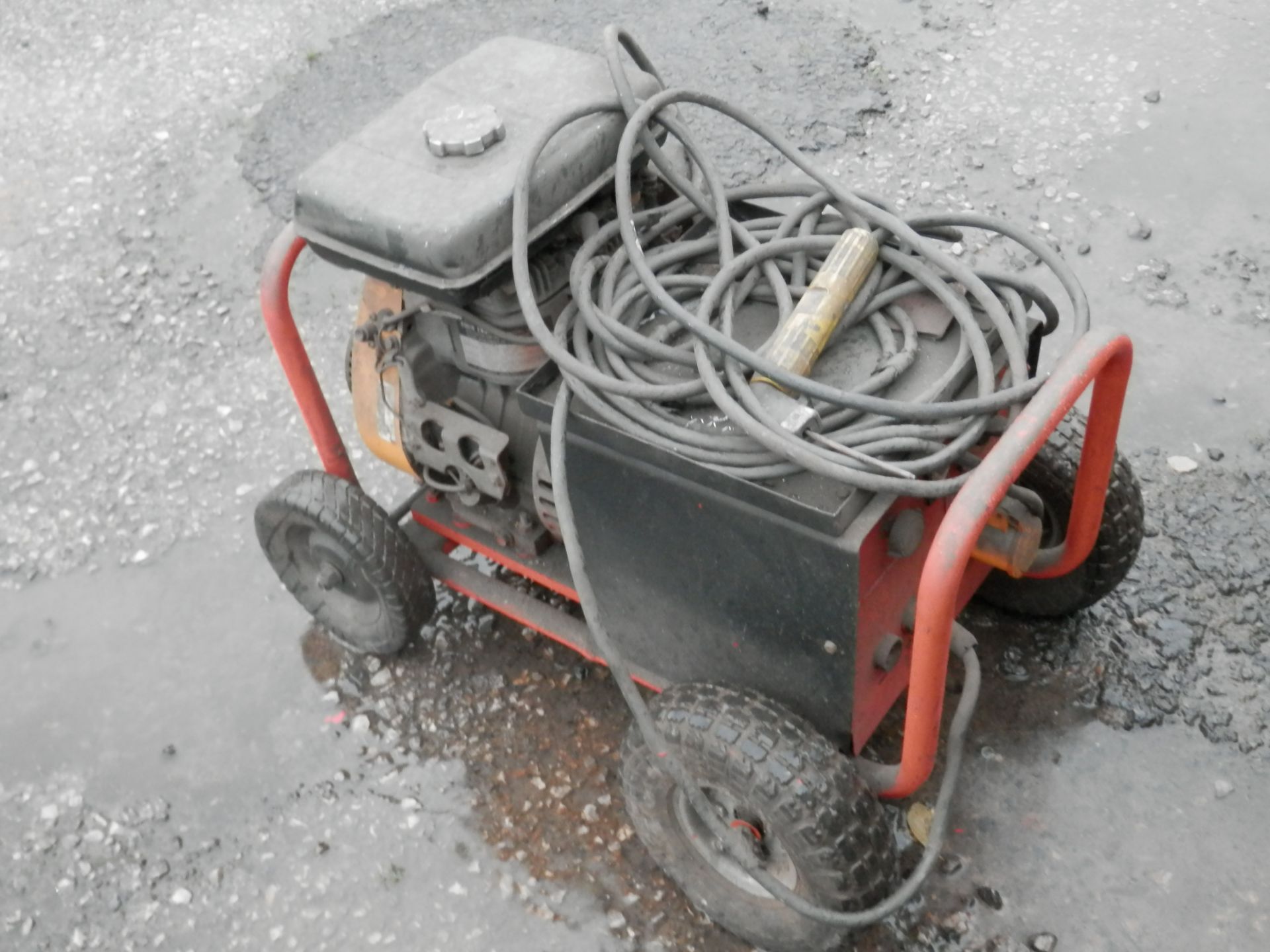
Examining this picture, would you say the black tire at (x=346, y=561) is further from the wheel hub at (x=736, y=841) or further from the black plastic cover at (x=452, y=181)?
the wheel hub at (x=736, y=841)

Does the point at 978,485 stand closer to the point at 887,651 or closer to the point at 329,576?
the point at 887,651

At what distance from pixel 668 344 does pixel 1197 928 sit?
145cm

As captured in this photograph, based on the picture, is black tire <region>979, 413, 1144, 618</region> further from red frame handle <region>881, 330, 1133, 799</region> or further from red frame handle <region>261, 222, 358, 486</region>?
red frame handle <region>261, 222, 358, 486</region>

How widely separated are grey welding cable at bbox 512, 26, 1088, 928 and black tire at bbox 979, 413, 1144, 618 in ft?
1.33

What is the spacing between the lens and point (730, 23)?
452cm

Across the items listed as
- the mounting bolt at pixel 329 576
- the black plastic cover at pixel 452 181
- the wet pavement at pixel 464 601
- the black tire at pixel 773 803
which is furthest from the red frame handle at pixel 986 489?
the mounting bolt at pixel 329 576

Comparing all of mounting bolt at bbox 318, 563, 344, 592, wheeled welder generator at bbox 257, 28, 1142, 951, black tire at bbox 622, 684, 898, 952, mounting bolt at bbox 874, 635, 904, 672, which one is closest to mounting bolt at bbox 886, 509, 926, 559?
wheeled welder generator at bbox 257, 28, 1142, 951

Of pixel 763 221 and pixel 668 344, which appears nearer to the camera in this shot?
pixel 668 344

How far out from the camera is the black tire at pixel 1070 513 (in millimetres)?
2375

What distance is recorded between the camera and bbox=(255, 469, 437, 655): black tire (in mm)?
2480

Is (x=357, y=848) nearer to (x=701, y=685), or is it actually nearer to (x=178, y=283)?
(x=701, y=685)

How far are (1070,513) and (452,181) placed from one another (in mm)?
1330

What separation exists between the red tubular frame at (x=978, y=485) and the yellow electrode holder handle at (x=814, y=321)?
11.4 inches

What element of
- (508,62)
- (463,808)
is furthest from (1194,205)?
(463,808)
